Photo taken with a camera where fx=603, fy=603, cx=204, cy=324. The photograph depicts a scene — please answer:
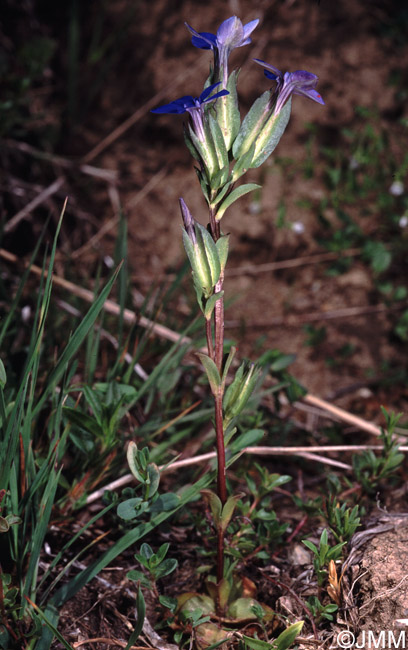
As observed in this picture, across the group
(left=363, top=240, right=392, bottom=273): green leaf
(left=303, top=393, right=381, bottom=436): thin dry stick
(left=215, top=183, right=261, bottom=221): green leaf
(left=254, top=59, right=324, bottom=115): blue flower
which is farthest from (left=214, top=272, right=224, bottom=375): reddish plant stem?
(left=363, top=240, right=392, bottom=273): green leaf

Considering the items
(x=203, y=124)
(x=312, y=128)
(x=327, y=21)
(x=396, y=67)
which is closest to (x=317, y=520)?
(x=203, y=124)

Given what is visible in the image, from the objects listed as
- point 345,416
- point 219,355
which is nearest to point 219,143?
point 219,355

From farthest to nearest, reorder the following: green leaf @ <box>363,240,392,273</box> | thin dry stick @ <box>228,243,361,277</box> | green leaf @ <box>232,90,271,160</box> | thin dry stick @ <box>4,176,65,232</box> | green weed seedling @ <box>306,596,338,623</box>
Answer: thin dry stick @ <box>228,243,361,277</box> < green leaf @ <box>363,240,392,273</box> < thin dry stick @ <box>4,176,65,232</box> < green weed seedling @ <box>306,596,338,623</box> < green leaf @ <box>232,90,271,160</box>

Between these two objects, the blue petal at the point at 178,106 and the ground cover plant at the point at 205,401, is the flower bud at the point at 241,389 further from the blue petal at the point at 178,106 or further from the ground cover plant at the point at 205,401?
the blue petal at the point at 178,106

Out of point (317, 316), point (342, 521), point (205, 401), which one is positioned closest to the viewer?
point (342, 521)

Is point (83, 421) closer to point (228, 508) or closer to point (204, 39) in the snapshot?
point (228, 508)

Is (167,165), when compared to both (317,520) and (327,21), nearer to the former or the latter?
(327,21)

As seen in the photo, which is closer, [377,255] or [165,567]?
[165,567]

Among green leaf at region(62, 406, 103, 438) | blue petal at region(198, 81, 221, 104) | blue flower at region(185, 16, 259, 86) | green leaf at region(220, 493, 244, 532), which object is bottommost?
green leaf at region(220, 493, 244, 532)

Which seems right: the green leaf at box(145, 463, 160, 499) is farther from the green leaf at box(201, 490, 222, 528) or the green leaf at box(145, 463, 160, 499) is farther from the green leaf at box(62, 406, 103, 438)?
the green leaf at box(62, 406, 103, 438)
